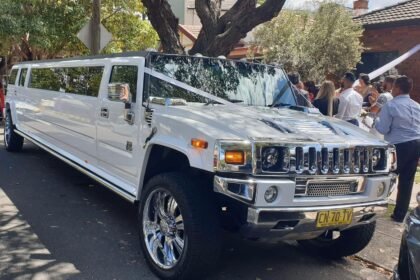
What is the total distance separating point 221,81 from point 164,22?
13.8 ft

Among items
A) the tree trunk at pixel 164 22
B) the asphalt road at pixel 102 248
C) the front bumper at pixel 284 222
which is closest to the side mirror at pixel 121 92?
the asphalt road at pixel 102 248

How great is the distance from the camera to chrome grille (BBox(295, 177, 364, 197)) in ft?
11.8

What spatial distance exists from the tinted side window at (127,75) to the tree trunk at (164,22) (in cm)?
355

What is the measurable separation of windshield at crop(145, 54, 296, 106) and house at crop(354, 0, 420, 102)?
11721 mm

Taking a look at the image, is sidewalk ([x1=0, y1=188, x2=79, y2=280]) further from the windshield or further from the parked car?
the parked car

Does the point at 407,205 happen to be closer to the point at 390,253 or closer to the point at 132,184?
the point at 390,253

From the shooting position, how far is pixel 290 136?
3.73 meters

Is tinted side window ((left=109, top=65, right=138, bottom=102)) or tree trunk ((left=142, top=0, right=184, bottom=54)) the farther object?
tree trunk ((left=142, top=0, right=184, bottom=54))

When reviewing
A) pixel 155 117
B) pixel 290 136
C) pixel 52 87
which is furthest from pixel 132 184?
pixel 52 87

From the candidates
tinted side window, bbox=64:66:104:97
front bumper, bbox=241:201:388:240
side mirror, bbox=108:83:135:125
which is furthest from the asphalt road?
tinted side window, bbox=64:66:104:97

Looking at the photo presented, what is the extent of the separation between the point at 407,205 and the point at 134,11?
16.9 meters

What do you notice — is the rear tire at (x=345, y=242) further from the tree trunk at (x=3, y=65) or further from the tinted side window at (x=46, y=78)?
the tree trunk at (x=3, y=65)

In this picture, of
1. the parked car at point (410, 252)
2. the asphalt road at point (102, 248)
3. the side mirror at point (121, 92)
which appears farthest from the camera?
the side mirror at point (121, 92)

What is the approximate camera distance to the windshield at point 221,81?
485 centimetres
